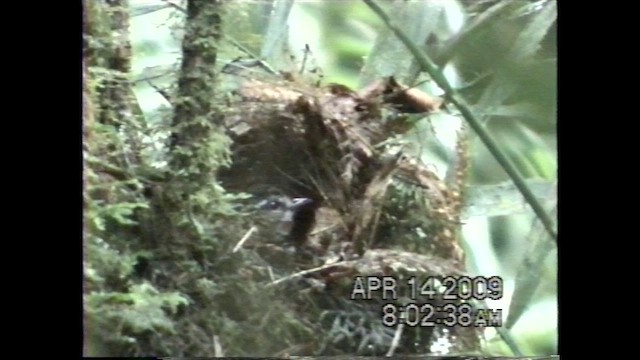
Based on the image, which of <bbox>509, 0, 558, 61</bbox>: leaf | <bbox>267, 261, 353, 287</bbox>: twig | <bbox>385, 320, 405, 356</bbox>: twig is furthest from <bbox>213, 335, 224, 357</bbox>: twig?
<bbox>509, 0, 558, 61</bbox>: leaf

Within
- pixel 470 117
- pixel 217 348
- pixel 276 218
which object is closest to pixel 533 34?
pixel 470 117

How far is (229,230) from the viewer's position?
1128 millimetres

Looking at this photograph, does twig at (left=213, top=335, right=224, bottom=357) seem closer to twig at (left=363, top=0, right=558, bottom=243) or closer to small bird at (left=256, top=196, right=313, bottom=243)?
small bird at (left=256, top=196, right=313, bottom=243)

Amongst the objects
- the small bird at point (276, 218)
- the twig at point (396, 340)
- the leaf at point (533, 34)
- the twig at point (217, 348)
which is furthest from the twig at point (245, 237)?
the leaf at point (533, 34)

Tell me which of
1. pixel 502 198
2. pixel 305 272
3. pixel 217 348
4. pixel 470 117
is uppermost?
pixel 470 117

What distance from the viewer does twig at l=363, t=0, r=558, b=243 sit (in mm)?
1143

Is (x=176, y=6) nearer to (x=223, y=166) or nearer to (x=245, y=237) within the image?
(x=223, y=166)

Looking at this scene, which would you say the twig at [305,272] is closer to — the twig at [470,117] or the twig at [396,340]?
the twig at [396,340]

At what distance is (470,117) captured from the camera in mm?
1149

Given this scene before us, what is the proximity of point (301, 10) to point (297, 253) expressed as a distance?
1.25ft

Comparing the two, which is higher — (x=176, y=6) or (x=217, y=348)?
(x=176, y=6)

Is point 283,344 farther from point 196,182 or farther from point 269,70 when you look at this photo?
point 269,70

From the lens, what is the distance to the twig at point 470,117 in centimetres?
114
